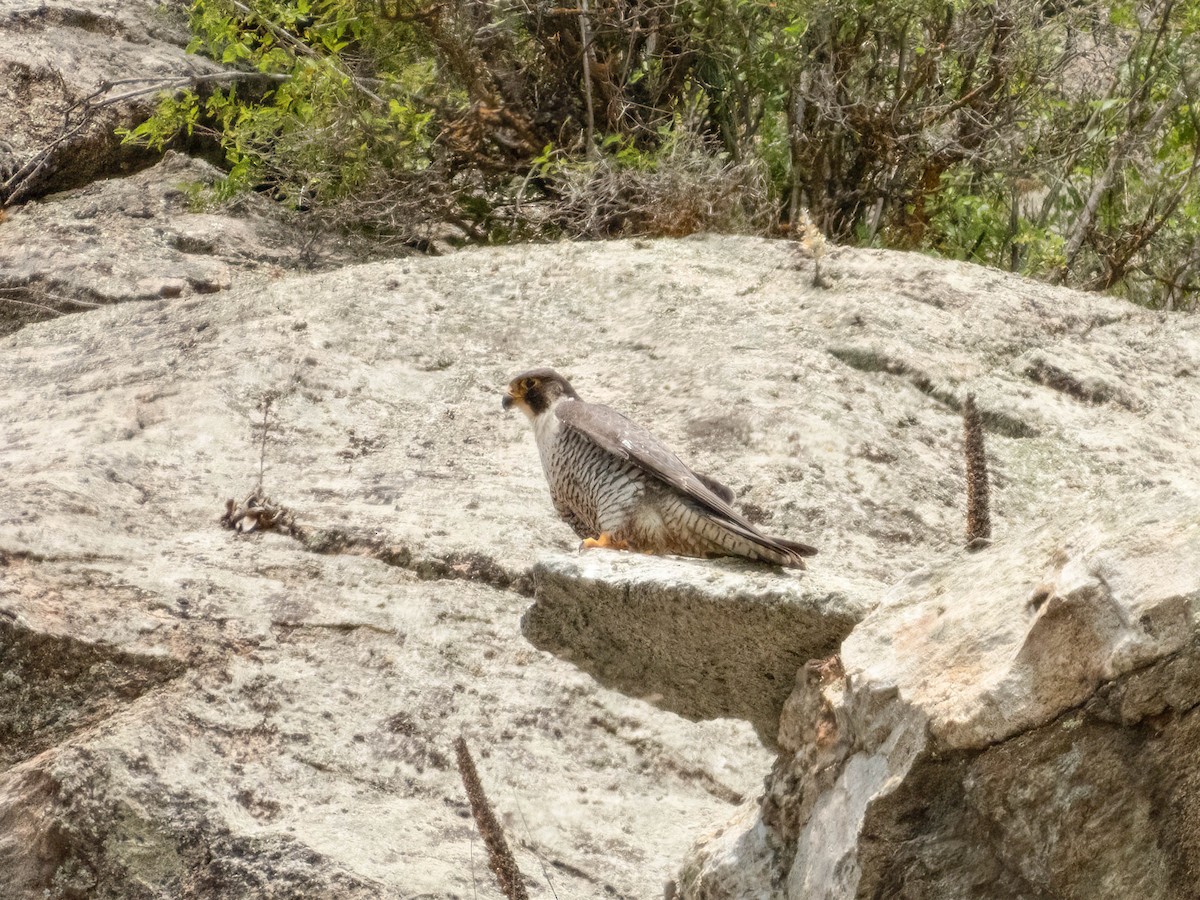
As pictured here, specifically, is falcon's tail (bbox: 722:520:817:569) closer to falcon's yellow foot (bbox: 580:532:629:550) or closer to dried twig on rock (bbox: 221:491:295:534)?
falcon's yellow foot (bbox: 580:532:629:550)

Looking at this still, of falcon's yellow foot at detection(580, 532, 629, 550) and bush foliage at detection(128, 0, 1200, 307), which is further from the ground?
bush foliage at detection(128, 0, 1200, 307)

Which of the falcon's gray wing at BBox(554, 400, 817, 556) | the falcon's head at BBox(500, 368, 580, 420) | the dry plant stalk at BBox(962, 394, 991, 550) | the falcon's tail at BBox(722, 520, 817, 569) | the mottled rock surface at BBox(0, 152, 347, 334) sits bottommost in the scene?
the mottled rock surface at BBox(0, 152, 347, 334)

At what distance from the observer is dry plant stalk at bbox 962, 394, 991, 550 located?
3266mm

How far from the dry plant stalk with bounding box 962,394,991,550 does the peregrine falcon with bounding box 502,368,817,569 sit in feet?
1.87

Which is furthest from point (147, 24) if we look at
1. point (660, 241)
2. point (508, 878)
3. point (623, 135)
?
point (508, 878)

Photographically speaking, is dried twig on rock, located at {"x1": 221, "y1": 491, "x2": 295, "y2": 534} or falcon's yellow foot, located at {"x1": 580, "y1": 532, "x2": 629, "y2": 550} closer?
falcon's yellow foot, located at {"x1": 580, "y1": 532, "x2": 629, "y2": 550}

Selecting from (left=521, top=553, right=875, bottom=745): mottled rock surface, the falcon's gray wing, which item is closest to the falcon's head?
the falcon's gray wing

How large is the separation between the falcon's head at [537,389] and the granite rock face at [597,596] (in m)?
0.47

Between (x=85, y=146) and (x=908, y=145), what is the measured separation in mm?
4681

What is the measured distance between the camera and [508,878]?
2797mm

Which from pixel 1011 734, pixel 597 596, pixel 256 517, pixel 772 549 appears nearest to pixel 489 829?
pixel 597 596

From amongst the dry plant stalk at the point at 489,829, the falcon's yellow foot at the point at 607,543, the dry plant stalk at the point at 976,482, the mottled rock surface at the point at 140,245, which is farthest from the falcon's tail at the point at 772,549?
the mottled rock surface at the point at 140,245

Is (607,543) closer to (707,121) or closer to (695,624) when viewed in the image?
(695,624)

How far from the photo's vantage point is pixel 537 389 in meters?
5.32
